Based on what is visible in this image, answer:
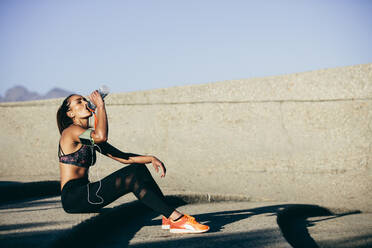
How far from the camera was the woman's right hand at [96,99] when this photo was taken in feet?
10.3

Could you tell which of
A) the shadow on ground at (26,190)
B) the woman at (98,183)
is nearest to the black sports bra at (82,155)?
the woman at (98,183)

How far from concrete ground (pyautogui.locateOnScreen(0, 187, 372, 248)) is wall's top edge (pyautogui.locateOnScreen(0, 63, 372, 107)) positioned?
1.84 meters

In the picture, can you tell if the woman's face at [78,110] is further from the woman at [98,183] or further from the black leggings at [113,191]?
the black leggings at [113,191]

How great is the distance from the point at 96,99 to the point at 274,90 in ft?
11.2

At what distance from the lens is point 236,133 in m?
5.84

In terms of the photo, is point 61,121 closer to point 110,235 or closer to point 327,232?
point 110,235

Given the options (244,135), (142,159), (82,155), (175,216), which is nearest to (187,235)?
(175,216)

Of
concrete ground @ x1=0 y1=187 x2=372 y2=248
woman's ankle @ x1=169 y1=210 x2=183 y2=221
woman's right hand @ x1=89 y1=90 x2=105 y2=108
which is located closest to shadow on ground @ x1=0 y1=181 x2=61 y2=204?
concrete ground @ x1=0 y1=187 x2=372 y2=248

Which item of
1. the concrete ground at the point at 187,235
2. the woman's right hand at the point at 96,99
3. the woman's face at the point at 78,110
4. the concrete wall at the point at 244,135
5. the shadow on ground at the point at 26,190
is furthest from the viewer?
the concrete wall at the point at 244,135

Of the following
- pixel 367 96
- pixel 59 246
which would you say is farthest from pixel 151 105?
pixel 59 246

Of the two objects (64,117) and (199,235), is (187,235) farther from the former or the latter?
(64,117)

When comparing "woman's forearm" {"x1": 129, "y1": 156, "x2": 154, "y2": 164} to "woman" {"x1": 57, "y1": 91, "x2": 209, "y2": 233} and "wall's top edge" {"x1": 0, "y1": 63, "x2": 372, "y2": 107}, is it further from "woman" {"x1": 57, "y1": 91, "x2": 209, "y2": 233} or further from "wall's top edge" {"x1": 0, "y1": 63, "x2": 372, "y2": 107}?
"wall's top edge" {"x1": 0, "y1": 63, "x2": 372, "y2": 107}

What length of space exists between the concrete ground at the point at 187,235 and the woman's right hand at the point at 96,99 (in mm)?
945

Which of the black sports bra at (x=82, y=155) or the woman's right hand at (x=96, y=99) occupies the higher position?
the woman's right hand at (x=96, y=99)
